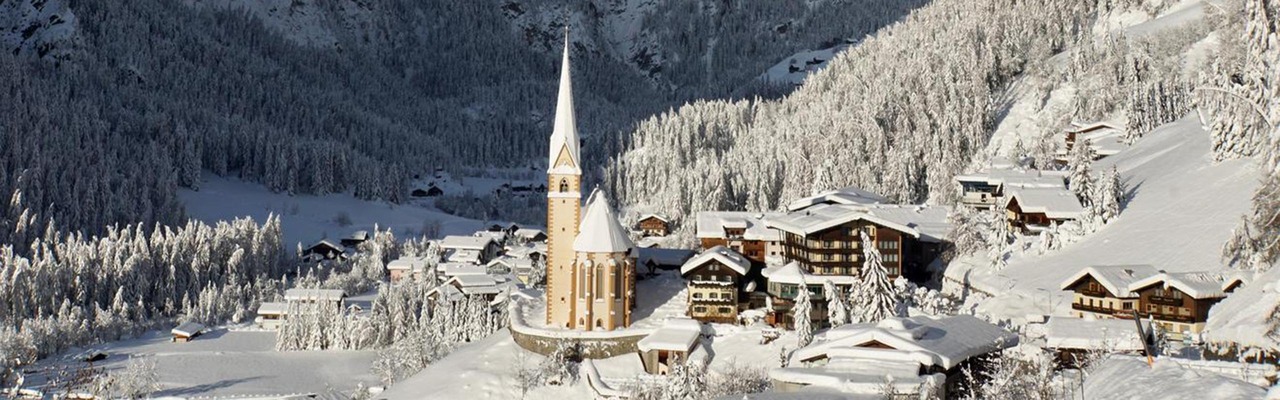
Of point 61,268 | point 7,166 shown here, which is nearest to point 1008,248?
point 61,268

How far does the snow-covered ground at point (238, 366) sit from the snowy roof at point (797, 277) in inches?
1272

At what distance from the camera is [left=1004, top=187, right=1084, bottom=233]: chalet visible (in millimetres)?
90125

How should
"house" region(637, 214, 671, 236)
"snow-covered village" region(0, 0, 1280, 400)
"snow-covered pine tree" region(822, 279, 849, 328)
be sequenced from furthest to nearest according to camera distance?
"house" region(637, 214, 671, 236)
"snow-covered pine tree" region(822, 279, 849, 328)
"snow-covered village" region(0, 0, 1280, 400)

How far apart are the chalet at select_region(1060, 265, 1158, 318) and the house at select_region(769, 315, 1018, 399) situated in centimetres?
687

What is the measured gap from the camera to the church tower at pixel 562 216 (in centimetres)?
9044

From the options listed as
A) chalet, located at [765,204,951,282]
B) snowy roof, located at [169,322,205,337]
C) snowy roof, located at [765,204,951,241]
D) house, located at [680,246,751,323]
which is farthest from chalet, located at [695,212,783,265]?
snowy roof, located at [169,322,205,337]

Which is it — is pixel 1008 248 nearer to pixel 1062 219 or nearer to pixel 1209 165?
pixel 1062 219

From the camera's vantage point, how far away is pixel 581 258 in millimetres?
89625

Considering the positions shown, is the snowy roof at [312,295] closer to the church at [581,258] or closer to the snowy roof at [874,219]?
the church at [581,258]

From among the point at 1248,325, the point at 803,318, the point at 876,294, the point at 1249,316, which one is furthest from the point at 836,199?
the point at 1248,325

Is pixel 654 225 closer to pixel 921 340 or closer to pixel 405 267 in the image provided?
pixel 405 267

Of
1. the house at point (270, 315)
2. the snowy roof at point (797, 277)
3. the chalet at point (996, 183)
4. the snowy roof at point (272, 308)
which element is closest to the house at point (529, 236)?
the snowy roof at point (272, 308)

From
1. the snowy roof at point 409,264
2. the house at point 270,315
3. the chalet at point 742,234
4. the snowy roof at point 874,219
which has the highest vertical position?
the snowy roof at point 874,219

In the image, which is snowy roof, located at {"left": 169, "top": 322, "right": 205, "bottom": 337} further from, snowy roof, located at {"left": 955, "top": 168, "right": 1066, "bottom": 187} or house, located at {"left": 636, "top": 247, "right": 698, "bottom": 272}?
snowy roof, located at {"left": 955, "top": 168, "right": 1066, "bottom": 187}
